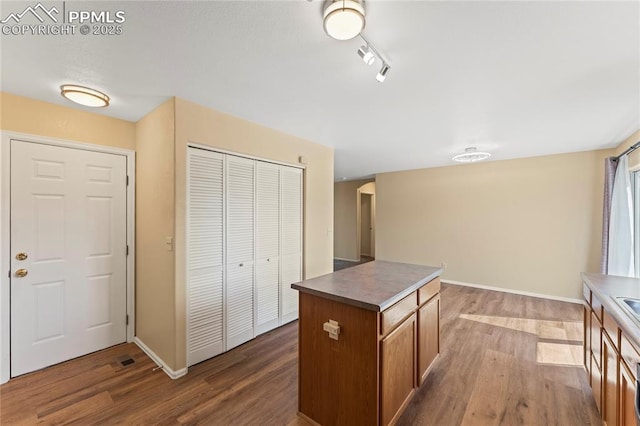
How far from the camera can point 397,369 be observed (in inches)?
68.1

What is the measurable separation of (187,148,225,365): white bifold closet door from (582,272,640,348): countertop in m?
2.84

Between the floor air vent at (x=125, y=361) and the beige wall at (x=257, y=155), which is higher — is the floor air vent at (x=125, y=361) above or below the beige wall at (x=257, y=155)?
below

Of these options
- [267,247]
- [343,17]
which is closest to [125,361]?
[267,247]

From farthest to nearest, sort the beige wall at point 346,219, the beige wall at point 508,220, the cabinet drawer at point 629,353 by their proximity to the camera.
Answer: the beige wall at point 346,219 < the beige wall at point 508,220 < the cabinet drawer at point 629,353

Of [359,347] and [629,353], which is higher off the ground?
[629,353]

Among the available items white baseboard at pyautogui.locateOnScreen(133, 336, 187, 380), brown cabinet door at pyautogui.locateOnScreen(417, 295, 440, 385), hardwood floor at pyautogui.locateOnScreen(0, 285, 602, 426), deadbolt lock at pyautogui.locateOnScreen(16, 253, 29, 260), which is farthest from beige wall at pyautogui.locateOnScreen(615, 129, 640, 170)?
deadbolt lock at pyautogui.locateOnScreen(16, 253, 29, 260)

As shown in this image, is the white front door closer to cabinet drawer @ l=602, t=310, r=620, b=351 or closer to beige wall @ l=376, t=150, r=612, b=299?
cabinet drawer @ l=602, t=310, r=620, b=351

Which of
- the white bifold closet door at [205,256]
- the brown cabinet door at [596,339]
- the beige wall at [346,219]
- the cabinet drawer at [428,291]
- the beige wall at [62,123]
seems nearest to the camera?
the brown cabinet door at [596,339]

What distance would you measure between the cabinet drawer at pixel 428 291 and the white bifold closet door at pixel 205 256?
189cm

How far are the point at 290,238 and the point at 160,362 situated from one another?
5.99 feet

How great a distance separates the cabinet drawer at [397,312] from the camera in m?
1.55

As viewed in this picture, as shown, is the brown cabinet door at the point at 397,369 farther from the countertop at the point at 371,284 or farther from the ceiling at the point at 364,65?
the ceiling at the point at 364,65

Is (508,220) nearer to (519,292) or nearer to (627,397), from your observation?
(519,292)

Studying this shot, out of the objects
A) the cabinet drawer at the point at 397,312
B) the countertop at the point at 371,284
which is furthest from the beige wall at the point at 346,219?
the cabinet drawer at the point at 397,312
